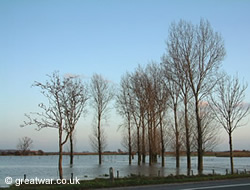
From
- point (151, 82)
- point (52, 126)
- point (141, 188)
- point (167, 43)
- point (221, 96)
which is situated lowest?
point (141, 188)

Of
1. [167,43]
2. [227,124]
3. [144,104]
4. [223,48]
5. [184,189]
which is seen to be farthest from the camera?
[144,104]

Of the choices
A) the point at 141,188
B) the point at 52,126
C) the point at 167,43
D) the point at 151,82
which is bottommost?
the point at 141,188

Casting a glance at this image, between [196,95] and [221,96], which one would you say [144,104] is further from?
[221,96]

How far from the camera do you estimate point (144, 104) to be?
4462cm

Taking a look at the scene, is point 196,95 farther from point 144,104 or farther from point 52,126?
point 52,126

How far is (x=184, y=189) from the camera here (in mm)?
14219

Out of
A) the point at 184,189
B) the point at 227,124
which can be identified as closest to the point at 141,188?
the point at 184,189

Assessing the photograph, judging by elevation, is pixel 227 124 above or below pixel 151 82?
below

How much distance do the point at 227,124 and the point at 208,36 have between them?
33.7ft

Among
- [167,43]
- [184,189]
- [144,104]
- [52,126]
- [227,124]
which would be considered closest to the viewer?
[184,189]

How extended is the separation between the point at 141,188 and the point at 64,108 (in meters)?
9.47

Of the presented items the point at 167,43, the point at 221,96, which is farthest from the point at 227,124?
the point at 167,43

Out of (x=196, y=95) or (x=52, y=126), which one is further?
(x=196, y=95)

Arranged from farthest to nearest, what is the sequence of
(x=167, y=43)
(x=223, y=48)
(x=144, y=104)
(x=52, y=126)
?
(x=144, y=104), (x=167, y=43), (x=223, y=48), (x=52, y=126)
